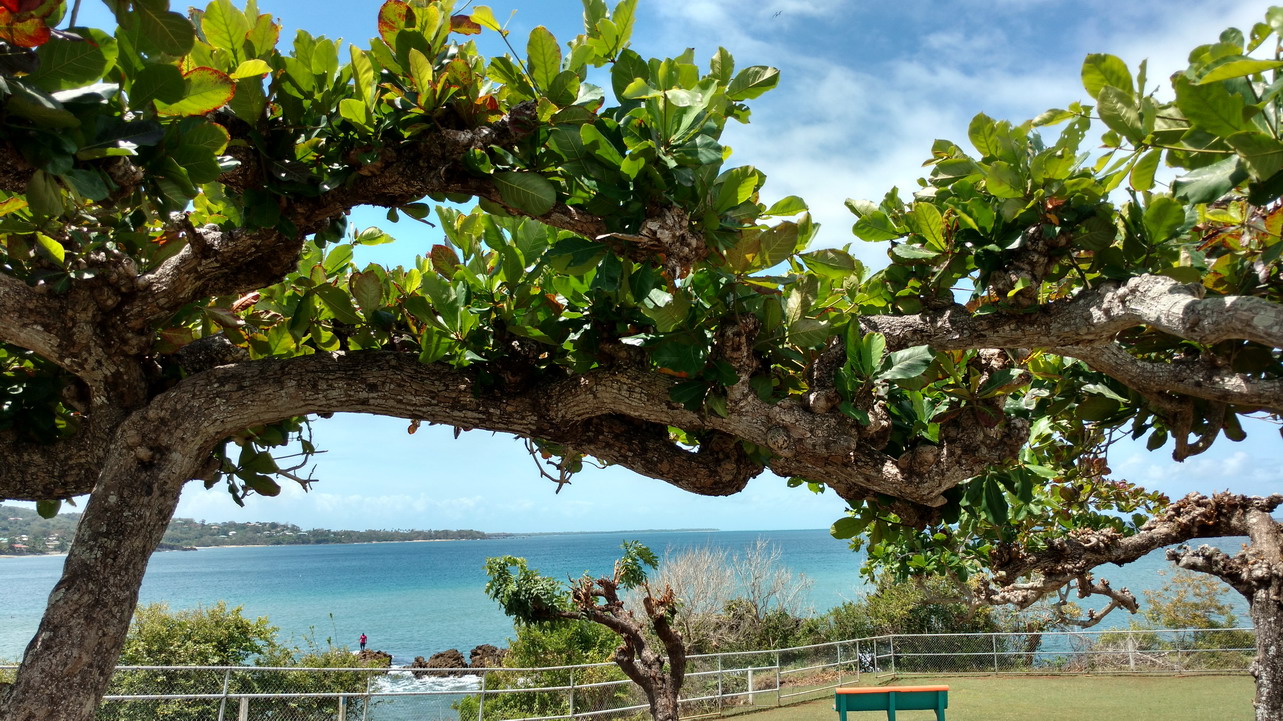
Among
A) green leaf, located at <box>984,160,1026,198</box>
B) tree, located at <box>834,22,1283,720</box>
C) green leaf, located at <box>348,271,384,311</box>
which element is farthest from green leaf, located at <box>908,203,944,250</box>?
green leaf, located at <box>348,271,384,311</box>

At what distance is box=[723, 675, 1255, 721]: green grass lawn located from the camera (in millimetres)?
11109

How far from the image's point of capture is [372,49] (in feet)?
6.52

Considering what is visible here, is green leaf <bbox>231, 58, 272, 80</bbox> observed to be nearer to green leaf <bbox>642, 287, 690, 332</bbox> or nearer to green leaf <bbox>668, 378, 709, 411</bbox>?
green leaf <bbox>642, 287, 690, 332</bbox>

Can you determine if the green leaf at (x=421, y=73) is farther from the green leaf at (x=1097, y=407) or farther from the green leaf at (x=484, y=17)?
the green leaf at (x=1097, y=407)

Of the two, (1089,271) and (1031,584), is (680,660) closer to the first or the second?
(1031,584)

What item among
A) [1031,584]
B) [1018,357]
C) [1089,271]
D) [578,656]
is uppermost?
[1089,271]

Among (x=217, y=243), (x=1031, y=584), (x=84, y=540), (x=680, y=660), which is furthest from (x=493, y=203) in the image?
(x=1031, y=584)

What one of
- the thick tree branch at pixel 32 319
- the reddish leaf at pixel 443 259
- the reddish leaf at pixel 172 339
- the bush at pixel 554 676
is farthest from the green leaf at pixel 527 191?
the bush at pixel 554 676

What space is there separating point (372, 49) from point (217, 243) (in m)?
0.92

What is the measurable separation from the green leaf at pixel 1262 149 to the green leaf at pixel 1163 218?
56 centimetres

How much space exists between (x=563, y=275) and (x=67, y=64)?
1282mm

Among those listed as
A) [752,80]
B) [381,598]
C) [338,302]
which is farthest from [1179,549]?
[381,598]

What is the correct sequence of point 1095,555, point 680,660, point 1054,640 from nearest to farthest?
point 1095,555 → point 680,660 → point 1054,640

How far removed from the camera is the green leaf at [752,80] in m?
2.07
